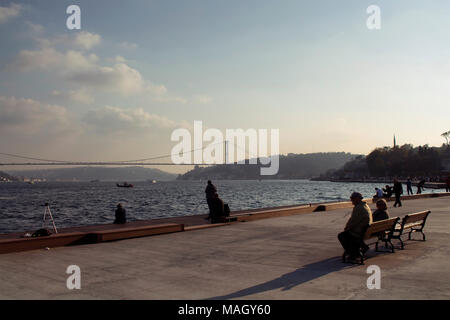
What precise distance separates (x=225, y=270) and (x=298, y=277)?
1297 millimetres

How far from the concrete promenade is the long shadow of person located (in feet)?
0.05

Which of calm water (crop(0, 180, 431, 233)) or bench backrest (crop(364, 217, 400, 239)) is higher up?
bench backrest (crop(364, 217, 400, 239))

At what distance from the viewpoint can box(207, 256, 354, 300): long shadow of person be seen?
19.2 feet

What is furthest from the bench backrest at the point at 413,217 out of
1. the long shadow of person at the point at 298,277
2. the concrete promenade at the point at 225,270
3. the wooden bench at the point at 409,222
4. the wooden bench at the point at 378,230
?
the long shadow of person at the point at 298,277

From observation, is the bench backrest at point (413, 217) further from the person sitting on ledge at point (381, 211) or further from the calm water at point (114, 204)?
the calm water at point (114, 204)

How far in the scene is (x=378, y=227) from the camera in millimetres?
8211

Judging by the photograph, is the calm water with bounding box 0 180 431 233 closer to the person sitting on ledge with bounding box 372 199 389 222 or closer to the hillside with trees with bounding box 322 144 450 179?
the person sitting on ledge with bounding box 372 199 389 222

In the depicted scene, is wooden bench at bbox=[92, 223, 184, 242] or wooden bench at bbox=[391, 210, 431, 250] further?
wooden bench at bbox=[92, 223, 184, 242]

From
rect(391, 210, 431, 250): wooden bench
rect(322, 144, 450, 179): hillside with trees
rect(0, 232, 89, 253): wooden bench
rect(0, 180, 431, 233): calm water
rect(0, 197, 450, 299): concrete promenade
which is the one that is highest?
rect(322, 144, 450, 179): hillside with trees

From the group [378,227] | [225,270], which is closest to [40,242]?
[225,270]

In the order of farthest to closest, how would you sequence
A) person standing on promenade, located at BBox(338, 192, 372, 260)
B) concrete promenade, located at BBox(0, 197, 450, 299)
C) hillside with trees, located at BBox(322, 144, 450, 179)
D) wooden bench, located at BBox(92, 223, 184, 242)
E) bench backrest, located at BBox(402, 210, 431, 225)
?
1. hillside with trees, located at BBox(322, 144, 450, 179)
2. wooden bench, located at BBox(92, 223, 184, 242)
3. bench backrest, located at BBox(402, 210, 431, 225)
4. person standing on promenade, located at BBox(338, 192, 372, 260)
5. concrete promenade, located at BBox(0, 197, 450, 299)

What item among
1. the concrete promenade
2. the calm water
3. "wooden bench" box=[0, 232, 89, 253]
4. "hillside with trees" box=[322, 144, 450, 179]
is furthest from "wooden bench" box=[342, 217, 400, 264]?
"hillside with trees" box=[322, 144, 450, 179]

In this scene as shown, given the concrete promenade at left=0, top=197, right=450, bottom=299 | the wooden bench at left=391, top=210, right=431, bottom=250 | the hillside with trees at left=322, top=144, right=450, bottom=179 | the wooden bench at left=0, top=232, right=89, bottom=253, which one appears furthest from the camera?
the hillside with trees at left=322, top=144, right=450, bottom=179

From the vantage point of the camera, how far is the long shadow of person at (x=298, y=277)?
5.86 meters
